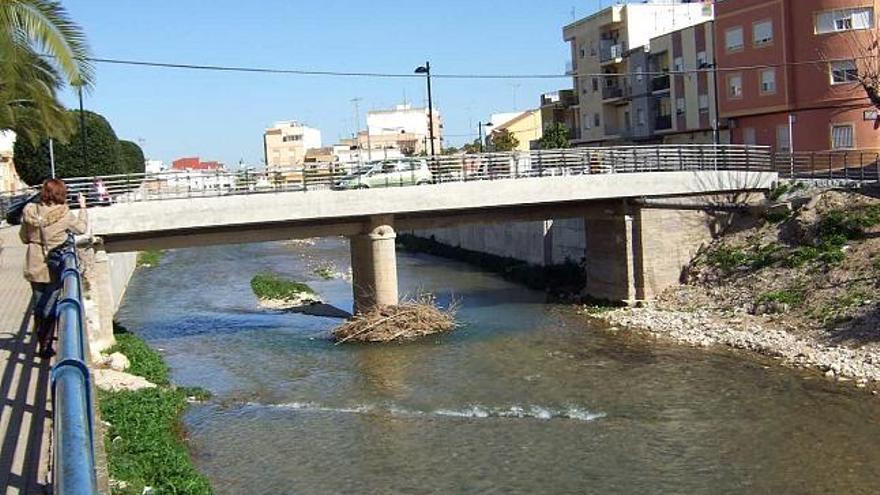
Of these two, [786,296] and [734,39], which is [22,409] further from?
[734,39]

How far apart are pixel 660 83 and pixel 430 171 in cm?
3133

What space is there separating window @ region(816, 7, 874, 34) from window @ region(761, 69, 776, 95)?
3351 mm

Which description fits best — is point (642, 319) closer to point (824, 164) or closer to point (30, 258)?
point (824, 164)

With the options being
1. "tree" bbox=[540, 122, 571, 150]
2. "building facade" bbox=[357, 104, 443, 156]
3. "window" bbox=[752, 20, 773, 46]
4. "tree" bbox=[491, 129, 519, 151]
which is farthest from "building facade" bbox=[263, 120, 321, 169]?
"window" bbox=[752, 20, 773, 46]

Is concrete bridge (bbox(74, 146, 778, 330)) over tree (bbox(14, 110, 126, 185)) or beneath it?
beneath

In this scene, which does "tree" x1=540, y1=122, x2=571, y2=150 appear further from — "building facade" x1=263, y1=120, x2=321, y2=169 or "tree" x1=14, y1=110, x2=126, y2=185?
"building facade" x1=263, y1=120, x2=321, y2=169

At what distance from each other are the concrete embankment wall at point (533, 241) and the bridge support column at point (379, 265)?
26.9ft

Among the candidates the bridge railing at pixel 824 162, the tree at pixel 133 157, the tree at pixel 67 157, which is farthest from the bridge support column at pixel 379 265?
the tree at pixel 133 157

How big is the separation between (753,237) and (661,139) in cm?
2856

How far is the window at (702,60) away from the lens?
52862 millimetres

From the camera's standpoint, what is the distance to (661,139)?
195ft

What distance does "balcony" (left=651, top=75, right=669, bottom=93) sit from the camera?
191 ft

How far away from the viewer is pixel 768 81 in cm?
4353

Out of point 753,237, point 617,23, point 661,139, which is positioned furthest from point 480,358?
point 617,23
